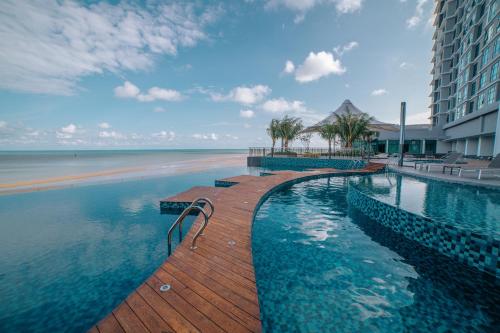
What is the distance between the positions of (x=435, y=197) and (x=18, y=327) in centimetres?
985

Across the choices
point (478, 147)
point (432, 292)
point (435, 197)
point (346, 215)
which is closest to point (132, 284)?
point (432, 292)

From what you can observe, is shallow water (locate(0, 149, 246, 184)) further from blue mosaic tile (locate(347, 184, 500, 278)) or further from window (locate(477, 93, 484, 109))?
window (locate(477, 93, 484, 109))

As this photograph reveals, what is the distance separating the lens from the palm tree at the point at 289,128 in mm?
27281

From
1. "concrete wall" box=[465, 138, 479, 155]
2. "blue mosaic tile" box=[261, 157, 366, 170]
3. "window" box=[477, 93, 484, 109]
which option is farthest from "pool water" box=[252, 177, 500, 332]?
"window" box=[477, 93, 484, 109]

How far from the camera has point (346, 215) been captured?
6555 millimetres

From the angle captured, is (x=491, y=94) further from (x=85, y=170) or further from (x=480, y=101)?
(x=85, y=170)

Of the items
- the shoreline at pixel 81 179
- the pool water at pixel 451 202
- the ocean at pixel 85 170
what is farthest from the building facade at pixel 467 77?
the shoreline at pixel 81 179

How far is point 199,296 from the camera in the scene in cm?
235

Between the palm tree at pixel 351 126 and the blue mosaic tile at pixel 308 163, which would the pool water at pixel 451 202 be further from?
the palm tree at pixel 351 126

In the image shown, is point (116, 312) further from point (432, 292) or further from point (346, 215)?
point (346, 215)

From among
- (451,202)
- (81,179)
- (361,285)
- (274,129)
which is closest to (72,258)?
(361,285)

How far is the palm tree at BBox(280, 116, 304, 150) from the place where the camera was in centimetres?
2728

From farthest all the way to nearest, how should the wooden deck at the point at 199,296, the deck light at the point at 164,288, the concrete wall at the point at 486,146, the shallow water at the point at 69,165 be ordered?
the shallow water at the point at 69,165, the concrete wall at the point at 486,146, the deck light at the point at 164,288, the wooden deck at the point at 199,296

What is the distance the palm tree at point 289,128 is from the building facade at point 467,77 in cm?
1731
